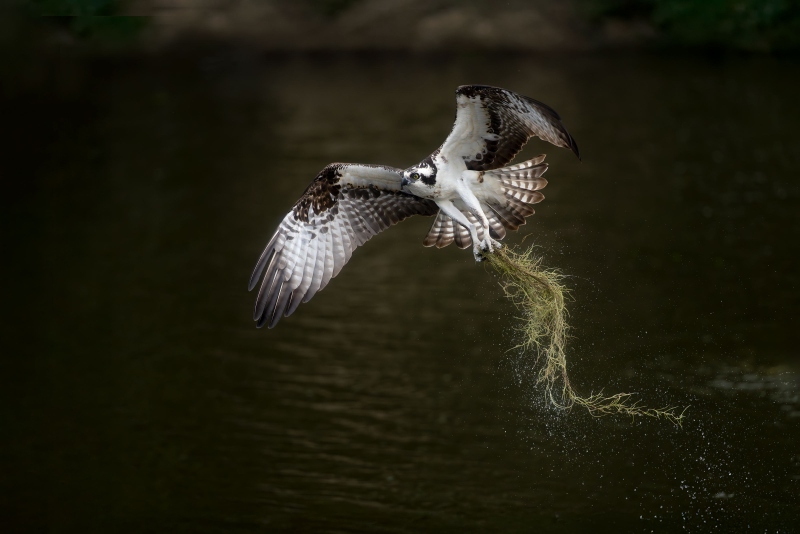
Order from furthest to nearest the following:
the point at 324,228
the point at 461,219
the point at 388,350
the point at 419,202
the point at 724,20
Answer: the point at 724,20 < the point at 388,350 < the point at 419,202 < the point at 324,228 < the point at 461,219

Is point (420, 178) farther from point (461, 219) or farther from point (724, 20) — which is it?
point (724, 20)

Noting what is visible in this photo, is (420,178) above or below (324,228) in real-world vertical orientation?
above

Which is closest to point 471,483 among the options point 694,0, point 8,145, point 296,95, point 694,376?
point 694,376

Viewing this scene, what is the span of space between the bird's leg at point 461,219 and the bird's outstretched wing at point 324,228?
43 centimetres

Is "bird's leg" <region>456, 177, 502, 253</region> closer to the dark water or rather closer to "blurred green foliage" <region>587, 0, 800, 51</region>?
the dark water

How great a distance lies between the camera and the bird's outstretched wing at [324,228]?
834cm

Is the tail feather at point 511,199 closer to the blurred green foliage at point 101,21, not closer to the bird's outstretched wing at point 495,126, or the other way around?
the bird's outstretched wing at point 495,126

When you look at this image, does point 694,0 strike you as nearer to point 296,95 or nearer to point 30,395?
point 296,95

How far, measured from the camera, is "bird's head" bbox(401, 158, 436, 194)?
7.74 m

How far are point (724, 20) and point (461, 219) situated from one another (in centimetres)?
2195

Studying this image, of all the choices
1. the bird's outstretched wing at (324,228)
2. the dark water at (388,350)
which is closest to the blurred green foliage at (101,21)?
the dark water at (388,350)

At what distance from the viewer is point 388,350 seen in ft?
38.2

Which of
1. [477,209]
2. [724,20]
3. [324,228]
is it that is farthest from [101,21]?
[477,209]

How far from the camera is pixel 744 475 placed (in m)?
8.77
